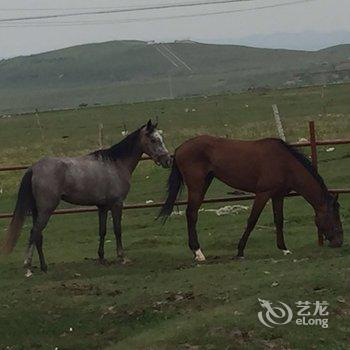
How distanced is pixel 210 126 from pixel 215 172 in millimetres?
24152

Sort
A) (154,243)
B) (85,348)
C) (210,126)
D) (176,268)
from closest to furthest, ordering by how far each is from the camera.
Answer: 1. (85,348)
2. (176,268)
3. (154,243)
4. (210,126)

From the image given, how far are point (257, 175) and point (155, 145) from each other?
1436 mm

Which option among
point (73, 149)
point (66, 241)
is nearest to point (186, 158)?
point (66, 241)

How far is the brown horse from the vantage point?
10367 mm

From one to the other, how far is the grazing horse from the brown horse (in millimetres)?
506

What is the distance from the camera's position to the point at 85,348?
766 cm

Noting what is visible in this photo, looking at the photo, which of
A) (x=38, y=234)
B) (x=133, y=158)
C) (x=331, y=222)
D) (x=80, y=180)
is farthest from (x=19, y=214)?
(x=331, y=222)

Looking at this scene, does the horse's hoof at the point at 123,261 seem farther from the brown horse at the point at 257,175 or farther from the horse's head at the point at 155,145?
the horse's head at the point at 155,145

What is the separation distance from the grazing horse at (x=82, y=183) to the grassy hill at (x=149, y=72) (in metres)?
76.7

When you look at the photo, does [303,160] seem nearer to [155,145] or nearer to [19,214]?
[155,145]

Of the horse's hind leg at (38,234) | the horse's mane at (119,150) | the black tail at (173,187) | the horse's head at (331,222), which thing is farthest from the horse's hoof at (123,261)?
the horse's head at (331,222)

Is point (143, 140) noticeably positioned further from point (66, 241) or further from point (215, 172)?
point (66, 241)

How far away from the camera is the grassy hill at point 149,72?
99.6m

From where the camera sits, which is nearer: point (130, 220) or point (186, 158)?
point (186, 158)
